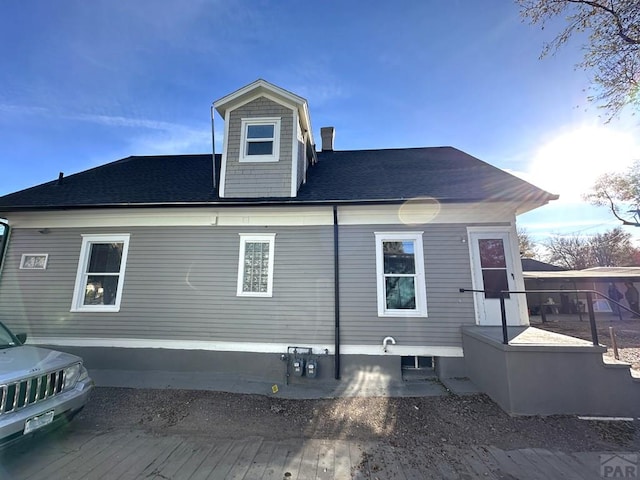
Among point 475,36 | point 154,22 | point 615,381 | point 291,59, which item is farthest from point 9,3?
point 615,381

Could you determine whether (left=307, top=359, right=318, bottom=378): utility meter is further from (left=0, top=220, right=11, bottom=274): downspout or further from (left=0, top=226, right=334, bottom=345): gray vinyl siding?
(left=0, top=220, right=11, bottom=274): downspout

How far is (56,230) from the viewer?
258 inches

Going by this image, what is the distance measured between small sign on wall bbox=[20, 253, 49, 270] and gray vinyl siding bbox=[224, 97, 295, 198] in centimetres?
469

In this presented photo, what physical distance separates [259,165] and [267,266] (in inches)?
99.6

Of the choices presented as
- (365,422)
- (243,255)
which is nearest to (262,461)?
(365,422)

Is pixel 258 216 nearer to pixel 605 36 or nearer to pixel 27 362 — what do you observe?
pixel 27 362

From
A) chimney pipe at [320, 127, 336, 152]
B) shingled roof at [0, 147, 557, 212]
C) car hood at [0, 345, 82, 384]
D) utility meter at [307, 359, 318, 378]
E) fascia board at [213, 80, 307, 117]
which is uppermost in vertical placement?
chimney pipe at [320, 127, 336, 152]

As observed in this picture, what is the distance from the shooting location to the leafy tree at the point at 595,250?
1363 inches

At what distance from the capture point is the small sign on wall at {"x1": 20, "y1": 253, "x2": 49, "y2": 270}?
6427 mm

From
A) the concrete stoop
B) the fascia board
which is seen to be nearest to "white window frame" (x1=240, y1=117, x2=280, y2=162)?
the fascia board

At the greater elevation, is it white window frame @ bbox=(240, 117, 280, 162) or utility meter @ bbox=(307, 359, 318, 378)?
white window frame @ bbox=(240, 117, 280, 162)

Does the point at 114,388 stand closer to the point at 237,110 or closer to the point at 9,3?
the point at 237,110

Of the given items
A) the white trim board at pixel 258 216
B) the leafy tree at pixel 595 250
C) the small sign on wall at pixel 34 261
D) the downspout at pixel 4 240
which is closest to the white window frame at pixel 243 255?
the white trim board at pixel 258 216

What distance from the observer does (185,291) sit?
6066 millimetres
